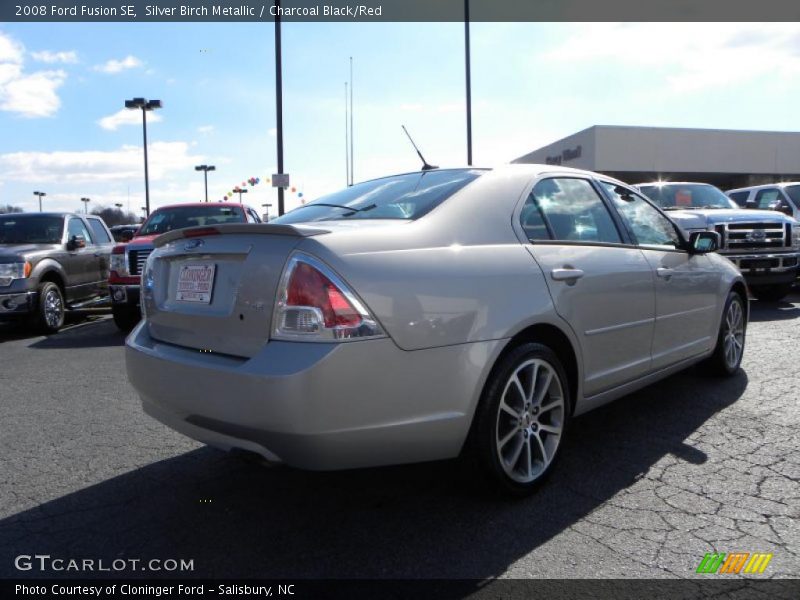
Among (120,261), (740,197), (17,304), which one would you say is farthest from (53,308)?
(740,197)

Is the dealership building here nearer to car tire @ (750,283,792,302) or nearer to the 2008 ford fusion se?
car tire @ (750,283,792,302)

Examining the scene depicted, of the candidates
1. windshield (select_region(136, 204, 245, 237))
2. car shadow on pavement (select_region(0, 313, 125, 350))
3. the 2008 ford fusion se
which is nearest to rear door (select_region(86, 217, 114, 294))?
car shadow on pavement (select_region(0, 313, 125, 350))

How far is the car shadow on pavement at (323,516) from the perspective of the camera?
101 inches

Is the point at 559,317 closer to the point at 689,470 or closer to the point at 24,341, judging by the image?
the point at 689,470

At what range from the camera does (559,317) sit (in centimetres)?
317

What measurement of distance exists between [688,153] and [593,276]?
150 ft

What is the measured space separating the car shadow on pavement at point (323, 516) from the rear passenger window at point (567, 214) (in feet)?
4.12

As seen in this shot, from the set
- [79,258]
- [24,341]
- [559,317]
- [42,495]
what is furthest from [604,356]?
[79,258]

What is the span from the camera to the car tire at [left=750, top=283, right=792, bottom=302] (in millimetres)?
9965

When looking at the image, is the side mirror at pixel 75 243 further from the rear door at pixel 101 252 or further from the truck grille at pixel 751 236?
the truck grille at pixel 751 236

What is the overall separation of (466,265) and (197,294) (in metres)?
1.23

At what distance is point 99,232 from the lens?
37.4 feet

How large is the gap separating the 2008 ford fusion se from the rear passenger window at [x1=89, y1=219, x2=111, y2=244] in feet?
28.8

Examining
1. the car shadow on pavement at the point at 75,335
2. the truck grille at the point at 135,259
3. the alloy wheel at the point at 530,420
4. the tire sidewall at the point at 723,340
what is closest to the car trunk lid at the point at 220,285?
the alloy wheel at the point at 530,420
